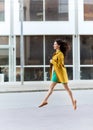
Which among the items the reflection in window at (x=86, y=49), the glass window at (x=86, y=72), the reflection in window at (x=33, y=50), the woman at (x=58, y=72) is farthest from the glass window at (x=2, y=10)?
the woman at (x=58, y=72)

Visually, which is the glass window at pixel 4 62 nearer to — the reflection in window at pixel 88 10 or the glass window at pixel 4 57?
the glass window at pixel 4 57

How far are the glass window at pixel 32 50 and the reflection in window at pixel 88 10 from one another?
353 cm

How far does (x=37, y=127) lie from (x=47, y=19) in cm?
2099

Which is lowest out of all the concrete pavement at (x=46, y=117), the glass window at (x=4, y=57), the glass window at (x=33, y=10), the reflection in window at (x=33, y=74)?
the reflection in window at (x=33, y=74)

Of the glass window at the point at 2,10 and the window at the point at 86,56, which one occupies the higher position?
the glass window at the point at 2,10

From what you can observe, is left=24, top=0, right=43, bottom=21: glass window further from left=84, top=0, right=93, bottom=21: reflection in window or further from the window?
the window

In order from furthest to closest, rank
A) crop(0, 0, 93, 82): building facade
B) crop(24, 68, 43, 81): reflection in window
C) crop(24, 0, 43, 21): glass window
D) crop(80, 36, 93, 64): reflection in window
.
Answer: crop(80, 36, 93, 64): reflection in window → crop(24, 68, 43, 81): reflection in window → crop(24, 0, 43, 21): glass window → crop(0, 0, 93, 82): building facade

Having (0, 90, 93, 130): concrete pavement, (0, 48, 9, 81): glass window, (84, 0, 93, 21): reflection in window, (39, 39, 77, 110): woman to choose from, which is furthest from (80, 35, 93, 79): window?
(39, 39, 77, 110): woman

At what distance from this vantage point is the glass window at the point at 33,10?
29359mm

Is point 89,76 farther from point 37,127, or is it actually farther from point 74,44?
point 37,127

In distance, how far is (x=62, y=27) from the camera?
29375 mm

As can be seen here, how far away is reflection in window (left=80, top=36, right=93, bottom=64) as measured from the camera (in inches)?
1186

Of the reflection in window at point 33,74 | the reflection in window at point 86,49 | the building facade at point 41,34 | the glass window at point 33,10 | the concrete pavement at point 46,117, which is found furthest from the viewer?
the reflection in window at point 86,49

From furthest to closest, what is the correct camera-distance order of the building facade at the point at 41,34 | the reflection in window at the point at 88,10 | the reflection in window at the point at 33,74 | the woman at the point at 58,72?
the reflection in window at the point at 88,10, the reflection in window at the point at 33,74, the building facade at the point at 41,34, the woman at the point at 58,72
